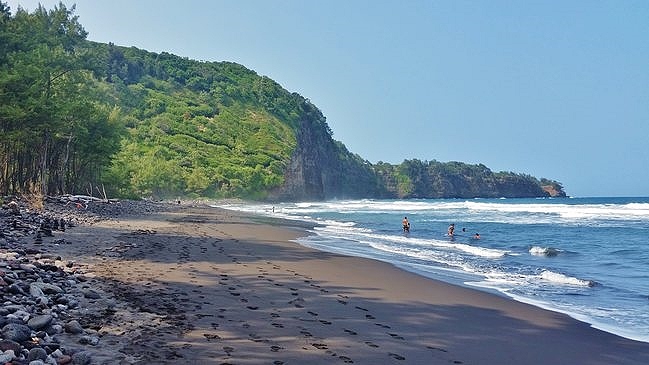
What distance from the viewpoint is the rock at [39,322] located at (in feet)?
17.3

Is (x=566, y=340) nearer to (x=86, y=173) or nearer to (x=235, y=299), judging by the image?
(x=235, y=299)

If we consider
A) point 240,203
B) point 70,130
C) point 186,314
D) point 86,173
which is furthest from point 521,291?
point 240,203

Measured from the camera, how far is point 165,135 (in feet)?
288

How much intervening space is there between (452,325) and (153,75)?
128m

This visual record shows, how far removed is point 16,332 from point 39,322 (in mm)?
653

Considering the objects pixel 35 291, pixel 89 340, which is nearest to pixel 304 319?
pixel 89 340

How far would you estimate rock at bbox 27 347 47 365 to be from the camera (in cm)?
435

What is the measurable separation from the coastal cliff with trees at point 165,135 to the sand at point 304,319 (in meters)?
17.6

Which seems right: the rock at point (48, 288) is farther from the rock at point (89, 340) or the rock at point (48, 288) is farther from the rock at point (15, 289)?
the rock at point (89, 340)

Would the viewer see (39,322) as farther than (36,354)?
Yes

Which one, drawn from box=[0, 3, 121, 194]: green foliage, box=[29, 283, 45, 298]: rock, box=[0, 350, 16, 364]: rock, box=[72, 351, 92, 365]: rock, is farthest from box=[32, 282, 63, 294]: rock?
box=[0, 3, 121, 194]: green foliage

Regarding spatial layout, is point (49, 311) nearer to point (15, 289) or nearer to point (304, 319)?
point (15, 289)

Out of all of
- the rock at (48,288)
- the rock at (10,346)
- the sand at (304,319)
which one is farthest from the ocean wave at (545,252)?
the rock at (10,346)

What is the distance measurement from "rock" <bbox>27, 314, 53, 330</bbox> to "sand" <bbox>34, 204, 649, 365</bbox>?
1.82 ft
